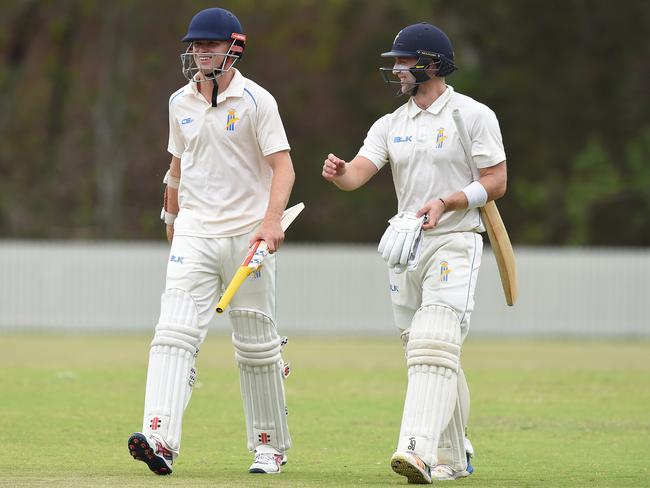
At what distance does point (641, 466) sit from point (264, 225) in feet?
7.79

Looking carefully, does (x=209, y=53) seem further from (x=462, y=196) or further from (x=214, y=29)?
(x=462, y=196)

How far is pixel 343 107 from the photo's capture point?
120 feet

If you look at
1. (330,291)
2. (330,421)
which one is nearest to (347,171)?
(330,421)

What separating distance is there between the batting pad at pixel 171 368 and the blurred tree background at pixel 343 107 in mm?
25597

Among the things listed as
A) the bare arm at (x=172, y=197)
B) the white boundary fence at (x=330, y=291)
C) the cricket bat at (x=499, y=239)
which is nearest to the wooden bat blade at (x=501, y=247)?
the cricket bat at (x=499, y=239)

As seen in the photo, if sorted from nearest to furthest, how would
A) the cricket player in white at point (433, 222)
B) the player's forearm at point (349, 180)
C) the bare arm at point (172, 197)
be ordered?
the cricket player in white at point (433, 222)
the player's forearm at point (349, 180)
the bare arm at point (172, 197)

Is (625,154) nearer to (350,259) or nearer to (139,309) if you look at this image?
(350,259)

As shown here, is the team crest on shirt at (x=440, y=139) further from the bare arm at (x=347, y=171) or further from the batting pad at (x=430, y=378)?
the batting pad at (x=430, y=378)

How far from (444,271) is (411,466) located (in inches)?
40.0

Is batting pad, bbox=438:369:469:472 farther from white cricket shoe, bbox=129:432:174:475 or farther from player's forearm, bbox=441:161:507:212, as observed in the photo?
white cricket shoe, bbox=129:432:174:475

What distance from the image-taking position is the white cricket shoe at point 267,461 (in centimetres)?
724

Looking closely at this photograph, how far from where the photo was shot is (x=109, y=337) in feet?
76.3

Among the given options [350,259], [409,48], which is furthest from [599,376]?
[350,259]

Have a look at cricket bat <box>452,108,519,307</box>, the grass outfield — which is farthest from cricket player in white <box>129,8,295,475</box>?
cricket bat <box>452,108,519,307</box>
